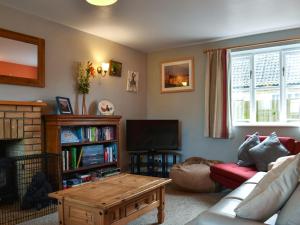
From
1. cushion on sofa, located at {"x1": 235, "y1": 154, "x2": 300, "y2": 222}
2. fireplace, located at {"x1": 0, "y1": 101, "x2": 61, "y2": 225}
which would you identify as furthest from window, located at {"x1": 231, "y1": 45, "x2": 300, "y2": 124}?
fireplace, located at {"x1": 0, "y1": 101, "x2": 61, "y2": 225}

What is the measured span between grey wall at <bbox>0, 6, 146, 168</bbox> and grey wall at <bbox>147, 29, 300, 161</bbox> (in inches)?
14.0

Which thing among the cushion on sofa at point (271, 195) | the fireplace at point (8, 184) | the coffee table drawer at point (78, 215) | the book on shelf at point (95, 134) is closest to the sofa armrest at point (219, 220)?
the cushion on sofa at point (271, 195)

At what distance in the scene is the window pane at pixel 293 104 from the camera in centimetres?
407

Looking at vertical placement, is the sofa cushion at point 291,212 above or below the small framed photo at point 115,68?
below

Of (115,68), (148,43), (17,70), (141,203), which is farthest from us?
(148,43)

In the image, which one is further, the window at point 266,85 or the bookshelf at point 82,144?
the window at point 266,85

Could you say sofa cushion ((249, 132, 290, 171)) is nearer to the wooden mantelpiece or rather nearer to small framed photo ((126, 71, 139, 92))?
A: small framed photo ((126, 71, 139, 92))

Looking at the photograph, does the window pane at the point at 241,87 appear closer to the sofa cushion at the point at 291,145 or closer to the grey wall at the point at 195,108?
the grey wall at the point at 195,108

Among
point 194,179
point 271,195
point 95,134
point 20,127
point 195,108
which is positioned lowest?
point 194,179

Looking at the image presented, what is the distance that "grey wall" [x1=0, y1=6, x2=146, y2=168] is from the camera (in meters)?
3.34

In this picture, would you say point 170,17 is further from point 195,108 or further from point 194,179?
point 194,179

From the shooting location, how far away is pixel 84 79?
405 centimetres

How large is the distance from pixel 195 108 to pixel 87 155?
2139 millimetres

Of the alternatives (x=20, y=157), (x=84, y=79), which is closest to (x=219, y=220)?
(x=20, y=157)
